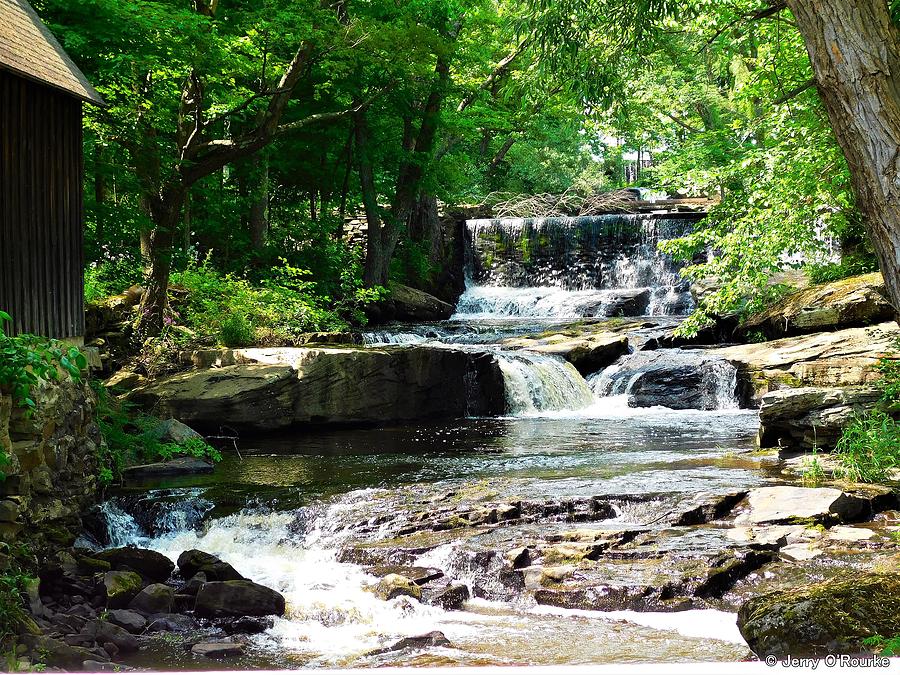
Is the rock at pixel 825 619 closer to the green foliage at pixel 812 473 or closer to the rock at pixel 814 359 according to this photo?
the green foliage at pixel 812 473

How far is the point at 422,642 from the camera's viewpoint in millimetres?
5973

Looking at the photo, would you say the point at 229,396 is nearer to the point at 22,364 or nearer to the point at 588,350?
the point at 588,350

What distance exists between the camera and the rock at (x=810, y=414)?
35.9ft

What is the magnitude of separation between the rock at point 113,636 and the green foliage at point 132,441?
4.39m

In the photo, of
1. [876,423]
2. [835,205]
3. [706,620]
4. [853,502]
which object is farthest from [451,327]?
[706,620]

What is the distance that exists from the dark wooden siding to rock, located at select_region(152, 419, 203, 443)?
264 centimetres

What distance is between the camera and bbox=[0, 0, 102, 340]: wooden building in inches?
331

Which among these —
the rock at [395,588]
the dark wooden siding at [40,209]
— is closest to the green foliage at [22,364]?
the dark wooden siding at [40,209]

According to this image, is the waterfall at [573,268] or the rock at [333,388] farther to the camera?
the waterfall at [573,268]

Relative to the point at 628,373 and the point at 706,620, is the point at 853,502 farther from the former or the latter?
the point at 628,373

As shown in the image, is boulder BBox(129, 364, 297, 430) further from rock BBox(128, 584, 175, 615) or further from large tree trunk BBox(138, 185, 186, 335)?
rock BBox(128, 584, 175, 615)

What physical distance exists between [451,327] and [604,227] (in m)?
7.03

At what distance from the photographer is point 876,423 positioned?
10.2m

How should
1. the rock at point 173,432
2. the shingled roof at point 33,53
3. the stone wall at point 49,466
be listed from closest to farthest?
the stone wall at point 49,466, the shingled roof at point 33,53, the rock at point 173,432
